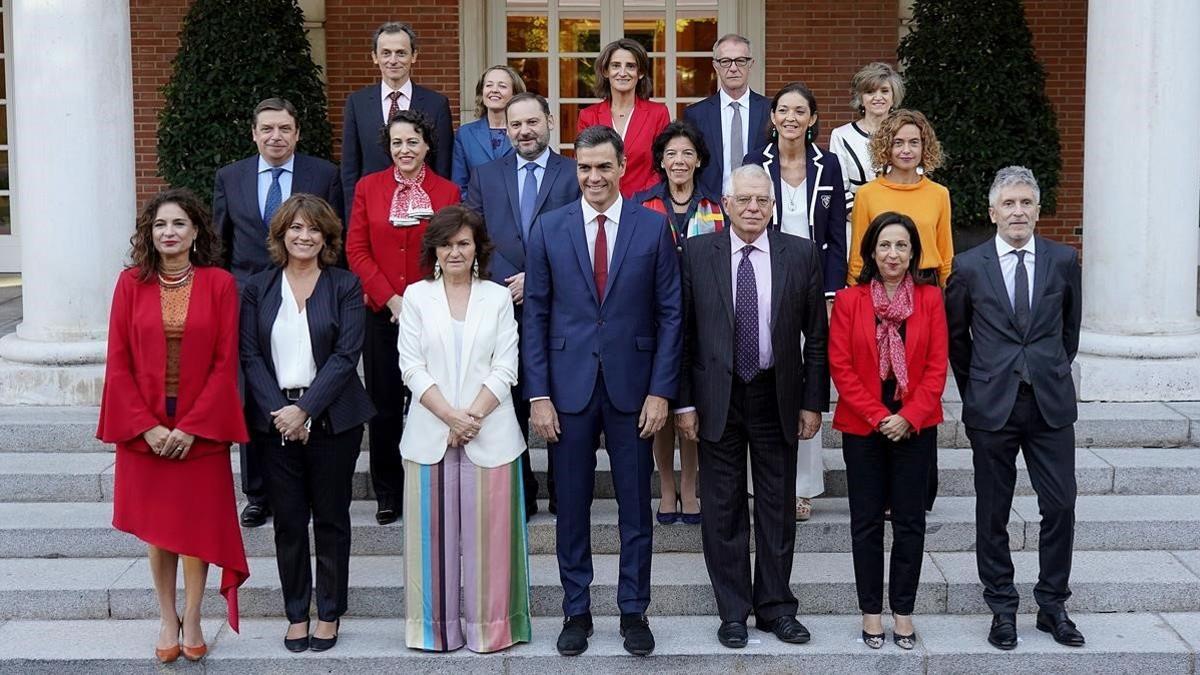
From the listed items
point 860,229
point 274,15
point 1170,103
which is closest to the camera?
point 860,229

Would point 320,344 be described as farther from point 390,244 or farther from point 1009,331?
point 1009,331

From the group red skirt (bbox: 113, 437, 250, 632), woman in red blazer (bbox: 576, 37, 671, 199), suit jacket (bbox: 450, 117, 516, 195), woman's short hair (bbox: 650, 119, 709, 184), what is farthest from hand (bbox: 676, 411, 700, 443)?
red skirt (bbox: 113, 437, 250, 632)

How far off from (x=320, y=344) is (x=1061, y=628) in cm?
315

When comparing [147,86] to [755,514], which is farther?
[147,86]

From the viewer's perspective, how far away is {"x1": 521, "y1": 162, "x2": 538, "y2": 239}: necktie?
6.18 meters

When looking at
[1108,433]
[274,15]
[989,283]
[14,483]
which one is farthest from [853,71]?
[14,483]

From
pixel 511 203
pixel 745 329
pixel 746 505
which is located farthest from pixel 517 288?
pixel 746 505

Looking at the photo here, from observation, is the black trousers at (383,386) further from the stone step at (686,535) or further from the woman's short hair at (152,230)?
the woman's short hair at (152,230)

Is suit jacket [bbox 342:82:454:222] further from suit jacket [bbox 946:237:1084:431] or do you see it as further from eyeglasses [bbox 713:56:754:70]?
suit jacket [bbox 946:237:1084:431]

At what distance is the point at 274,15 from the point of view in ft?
34.9

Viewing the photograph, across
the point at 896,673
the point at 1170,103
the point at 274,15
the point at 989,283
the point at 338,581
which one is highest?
the point at 274,15

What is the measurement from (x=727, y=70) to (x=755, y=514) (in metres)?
2.15

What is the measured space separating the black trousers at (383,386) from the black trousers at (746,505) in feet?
5.13

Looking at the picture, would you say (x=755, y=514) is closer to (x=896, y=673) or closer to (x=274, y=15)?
(x=896, y=673)
